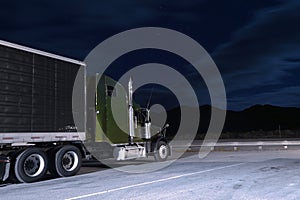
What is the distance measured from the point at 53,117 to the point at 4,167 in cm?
224

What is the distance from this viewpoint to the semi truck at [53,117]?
1041 centimetres

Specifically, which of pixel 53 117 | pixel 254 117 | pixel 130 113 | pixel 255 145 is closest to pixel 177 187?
pixel 53 117

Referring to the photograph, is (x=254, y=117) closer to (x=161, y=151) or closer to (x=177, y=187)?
(x=161, y=151)

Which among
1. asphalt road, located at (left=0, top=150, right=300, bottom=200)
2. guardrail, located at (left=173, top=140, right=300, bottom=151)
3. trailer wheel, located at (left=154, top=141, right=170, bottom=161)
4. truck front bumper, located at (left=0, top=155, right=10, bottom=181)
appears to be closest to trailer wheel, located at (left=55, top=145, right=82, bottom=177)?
asphalt road, located at (left=0, top=150, right=300, bottom=200)

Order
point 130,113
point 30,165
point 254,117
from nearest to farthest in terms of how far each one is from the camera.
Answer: point 30,165
point 130,113
point 254,117

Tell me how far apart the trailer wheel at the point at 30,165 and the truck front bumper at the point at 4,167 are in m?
0.29

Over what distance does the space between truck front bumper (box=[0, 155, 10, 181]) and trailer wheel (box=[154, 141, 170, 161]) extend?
304 inches

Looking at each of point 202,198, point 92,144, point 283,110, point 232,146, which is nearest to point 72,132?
point 92,144

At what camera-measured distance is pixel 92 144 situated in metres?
13.4

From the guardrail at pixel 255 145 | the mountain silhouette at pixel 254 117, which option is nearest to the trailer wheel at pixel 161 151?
the guardrail at pixel 255 145

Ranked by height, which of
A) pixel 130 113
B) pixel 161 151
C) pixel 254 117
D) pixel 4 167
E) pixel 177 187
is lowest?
pixel 177 187

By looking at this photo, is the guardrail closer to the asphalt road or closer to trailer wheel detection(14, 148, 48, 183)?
the asphalt road

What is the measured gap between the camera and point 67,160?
12.1m

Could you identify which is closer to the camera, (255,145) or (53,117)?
(53,117)
